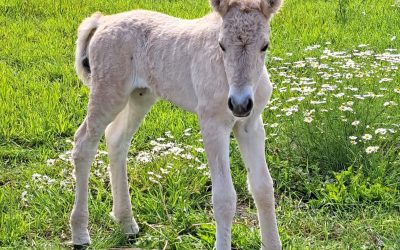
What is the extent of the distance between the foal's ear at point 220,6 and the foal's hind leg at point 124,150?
45.7 inches

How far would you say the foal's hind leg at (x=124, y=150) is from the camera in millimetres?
5215

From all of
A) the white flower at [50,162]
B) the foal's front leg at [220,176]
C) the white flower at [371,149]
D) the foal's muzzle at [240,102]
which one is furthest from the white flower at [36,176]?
the white flower at [371,149]

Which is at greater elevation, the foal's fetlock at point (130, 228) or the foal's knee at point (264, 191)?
the foal's knee at point (264, 191)

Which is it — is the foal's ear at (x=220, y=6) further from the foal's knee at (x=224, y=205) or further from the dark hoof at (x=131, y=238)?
the dark hoof at (x=131, y=238)

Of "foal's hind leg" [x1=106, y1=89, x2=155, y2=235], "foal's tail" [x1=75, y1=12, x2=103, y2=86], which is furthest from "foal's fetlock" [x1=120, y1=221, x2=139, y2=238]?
"foal's tail" [x1=75, y1=12, x2=103, y2=86]

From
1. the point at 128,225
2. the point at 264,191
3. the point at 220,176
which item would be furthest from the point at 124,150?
the point at 264,191

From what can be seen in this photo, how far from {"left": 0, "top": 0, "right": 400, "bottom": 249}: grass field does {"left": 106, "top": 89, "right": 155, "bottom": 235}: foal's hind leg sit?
0.12 m

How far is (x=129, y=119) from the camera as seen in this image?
535cm

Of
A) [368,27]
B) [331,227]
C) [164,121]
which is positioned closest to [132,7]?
[368,27]

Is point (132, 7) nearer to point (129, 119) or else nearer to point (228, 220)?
point (129, 119)

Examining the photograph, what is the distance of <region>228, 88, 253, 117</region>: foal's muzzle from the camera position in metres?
3.91

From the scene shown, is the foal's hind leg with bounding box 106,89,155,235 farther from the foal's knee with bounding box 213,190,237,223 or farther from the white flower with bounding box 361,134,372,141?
the white flower with bounding box 361,134,372,141

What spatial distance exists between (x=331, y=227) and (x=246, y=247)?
695mm

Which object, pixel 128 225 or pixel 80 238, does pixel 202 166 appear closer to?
pixel 128 225
